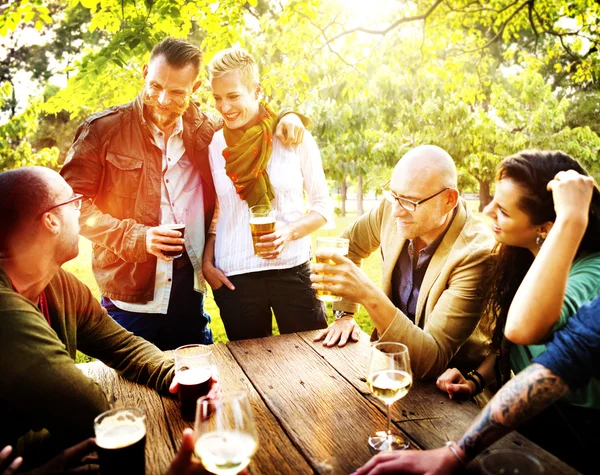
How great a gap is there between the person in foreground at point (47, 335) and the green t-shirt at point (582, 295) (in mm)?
1692

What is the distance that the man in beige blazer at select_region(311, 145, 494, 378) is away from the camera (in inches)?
83.4

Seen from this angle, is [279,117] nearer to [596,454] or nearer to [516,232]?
[516,232]

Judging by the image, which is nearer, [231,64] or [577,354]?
[577,354]

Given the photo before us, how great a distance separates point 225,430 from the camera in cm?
124

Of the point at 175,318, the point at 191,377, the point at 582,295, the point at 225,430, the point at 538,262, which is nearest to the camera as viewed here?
the point at 225,430

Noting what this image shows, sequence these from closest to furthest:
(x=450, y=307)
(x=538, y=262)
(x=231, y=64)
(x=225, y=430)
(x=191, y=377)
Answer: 1. (x=225, y=430)
2. (x=538, y=262)
3. (x=191, y=377)
4. (x=450, y=307)
5. (x=231, y=64)

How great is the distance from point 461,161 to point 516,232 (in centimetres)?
1258

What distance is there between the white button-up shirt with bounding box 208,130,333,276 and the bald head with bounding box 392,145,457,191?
2.55 feet

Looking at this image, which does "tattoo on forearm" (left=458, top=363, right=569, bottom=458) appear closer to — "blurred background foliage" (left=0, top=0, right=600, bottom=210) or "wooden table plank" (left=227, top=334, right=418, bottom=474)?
"wooden table plank" (left=227, top=334, right=418, bottom=474)

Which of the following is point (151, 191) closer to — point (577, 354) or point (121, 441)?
point (121, 441)

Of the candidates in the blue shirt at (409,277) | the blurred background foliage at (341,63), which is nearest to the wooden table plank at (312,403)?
the blue shirt at (409,277)

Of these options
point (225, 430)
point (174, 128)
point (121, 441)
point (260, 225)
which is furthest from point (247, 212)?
point (225, 430)

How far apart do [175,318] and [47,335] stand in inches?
67.8

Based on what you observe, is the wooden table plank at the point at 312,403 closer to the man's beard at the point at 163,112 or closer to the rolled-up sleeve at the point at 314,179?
the rolled-up sleeve at the point at 314,179
